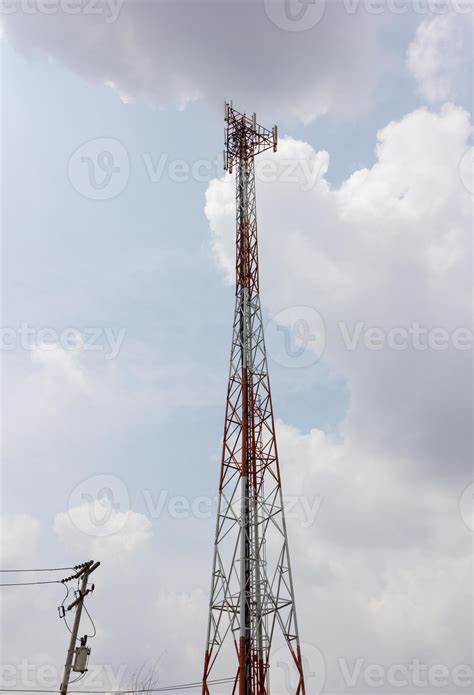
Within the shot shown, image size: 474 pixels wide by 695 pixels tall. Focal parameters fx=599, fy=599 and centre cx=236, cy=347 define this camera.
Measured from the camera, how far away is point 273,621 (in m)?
39.0

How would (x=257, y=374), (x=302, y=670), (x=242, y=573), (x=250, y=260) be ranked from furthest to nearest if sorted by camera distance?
(x=250, y=260) → (x=257, y=374) → (x=242, y=573) → (x=302, y=670)

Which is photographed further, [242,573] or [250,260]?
[250,260]

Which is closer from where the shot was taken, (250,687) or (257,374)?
(250,687)

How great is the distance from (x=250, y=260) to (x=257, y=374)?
413 inches

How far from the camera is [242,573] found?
40.3m

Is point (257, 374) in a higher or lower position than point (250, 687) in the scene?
higher

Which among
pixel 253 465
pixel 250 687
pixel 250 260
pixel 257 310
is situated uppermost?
pixel 250 260

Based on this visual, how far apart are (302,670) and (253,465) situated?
1366cm

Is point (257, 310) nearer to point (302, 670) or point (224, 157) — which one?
point (224, 157)

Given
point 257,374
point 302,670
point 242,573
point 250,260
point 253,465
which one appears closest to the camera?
point 302,670

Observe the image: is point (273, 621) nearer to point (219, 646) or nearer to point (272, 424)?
point (219, 646)

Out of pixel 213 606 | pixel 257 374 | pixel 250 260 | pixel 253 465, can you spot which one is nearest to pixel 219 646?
pixel 213 606

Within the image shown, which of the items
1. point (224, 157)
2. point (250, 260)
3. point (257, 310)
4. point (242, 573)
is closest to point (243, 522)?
point (242, 573)

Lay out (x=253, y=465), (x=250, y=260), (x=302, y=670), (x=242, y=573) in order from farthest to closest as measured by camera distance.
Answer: (x=250, y=260) → (x=253, y=465) → (x=242, y=573) → (x=302, y=670)
